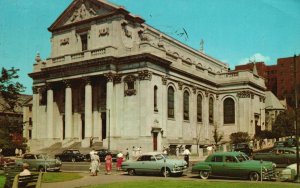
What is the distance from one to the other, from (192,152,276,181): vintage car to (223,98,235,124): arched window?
170 feet

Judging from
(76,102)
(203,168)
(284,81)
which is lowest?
(203,168)

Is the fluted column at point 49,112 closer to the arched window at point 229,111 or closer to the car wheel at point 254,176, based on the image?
the arched window at point 229,111

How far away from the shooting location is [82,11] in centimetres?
6756

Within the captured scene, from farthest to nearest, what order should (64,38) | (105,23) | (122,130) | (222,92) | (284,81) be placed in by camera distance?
(284,81)
(222,92)
(64,38)
(105,23)
(122,130)

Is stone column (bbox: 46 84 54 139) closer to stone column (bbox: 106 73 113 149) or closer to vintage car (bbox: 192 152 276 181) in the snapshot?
stone column (bbox: 106 73 113 149)

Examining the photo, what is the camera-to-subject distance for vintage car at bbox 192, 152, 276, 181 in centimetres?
2719

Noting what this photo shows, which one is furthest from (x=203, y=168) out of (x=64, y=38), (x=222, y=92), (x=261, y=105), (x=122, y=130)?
(x=261, y=105)

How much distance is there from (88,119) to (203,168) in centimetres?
3513

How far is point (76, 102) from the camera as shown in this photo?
66.8 metres

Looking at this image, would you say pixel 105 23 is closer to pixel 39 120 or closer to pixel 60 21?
pixel 60 21

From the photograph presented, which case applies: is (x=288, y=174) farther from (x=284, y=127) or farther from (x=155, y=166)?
(x=284, y=127)

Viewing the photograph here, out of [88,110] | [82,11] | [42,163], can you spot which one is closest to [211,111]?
[88,110]

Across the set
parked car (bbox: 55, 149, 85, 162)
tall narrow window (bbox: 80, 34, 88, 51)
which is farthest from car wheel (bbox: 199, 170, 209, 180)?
tall narrow window (bbox: 80, 34, 88, 51)

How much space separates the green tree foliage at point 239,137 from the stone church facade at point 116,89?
A: 10.5 ft
